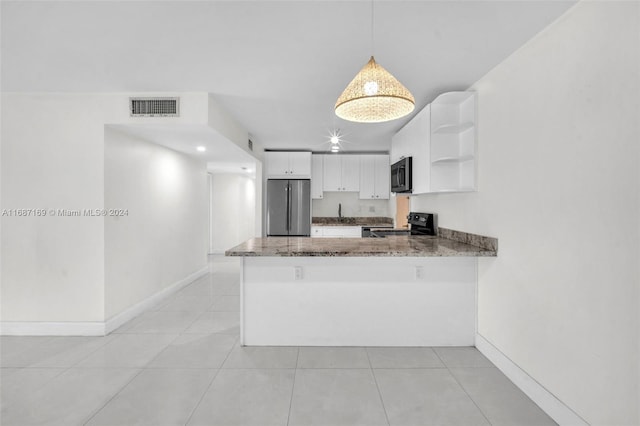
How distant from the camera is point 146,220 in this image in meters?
3.76

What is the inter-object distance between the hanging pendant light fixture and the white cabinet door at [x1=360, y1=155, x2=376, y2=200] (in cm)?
421

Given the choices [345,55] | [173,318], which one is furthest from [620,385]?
[173,318]

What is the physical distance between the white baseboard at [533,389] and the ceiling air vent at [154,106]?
11.8 ft

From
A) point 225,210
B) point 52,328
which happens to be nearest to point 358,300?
point 52,328

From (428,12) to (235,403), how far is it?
271 cm

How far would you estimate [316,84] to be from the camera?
2777 millimetres

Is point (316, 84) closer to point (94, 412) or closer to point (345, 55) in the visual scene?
point (345, 55)

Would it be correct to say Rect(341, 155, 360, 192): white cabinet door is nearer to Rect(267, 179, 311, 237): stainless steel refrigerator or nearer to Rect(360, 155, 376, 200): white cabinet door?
Rect(360, 155, 376, 200): white cabinet door

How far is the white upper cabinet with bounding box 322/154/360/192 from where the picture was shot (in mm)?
6113

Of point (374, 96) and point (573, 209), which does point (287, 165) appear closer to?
point (374, 96)

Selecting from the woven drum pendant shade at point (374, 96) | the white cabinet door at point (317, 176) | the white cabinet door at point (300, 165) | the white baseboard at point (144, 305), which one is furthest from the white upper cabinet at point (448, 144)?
the white baseboard at point (144, 305)

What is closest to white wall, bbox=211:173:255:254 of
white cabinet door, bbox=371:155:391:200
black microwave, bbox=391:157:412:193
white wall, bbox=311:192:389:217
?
white wall, bbox=311:192:389:217

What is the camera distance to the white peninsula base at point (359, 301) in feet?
8.93

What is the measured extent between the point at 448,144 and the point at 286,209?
3.40 metres
